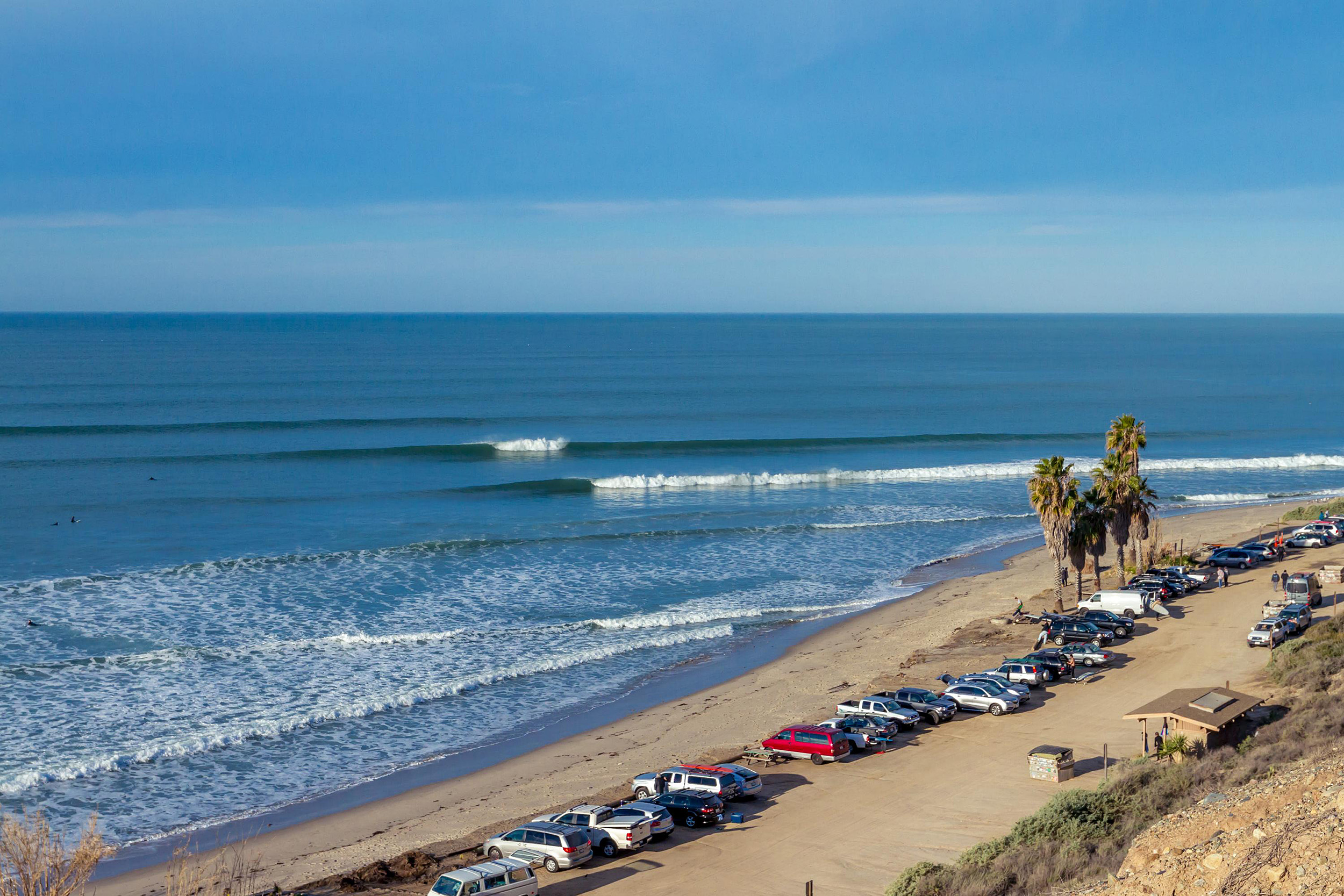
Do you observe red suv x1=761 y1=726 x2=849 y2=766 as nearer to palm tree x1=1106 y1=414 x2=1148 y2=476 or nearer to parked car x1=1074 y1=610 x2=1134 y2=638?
parked car x1=1074 y1=610 x2=1134 y2=638

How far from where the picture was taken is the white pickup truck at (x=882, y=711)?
2681 centimetres

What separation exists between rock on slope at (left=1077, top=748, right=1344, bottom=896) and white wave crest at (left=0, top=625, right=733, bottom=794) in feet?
72.1

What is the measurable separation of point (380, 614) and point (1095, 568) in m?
26.7

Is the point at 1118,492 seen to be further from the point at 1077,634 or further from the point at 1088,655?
the point at 1088,655

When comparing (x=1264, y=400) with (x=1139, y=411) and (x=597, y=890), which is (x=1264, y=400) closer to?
(x=1139, y=411)

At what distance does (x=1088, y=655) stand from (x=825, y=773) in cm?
1108

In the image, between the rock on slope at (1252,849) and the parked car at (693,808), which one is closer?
the rock on slope at (1252,849)

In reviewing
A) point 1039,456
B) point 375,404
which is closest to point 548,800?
point 1039,456

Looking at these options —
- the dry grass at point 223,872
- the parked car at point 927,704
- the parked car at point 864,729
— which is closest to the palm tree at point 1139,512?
the parked car at point 927,704

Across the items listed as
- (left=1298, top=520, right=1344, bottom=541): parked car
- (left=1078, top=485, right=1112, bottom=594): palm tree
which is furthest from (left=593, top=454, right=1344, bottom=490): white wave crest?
(left=1078, top=485, right=1112, bottom=594): palm tree

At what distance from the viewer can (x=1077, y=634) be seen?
110 feet

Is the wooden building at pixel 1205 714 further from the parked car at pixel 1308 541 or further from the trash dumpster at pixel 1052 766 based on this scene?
the parked car at pixel 1308 541

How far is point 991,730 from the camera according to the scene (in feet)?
86.2

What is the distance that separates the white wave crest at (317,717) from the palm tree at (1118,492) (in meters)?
15.0
